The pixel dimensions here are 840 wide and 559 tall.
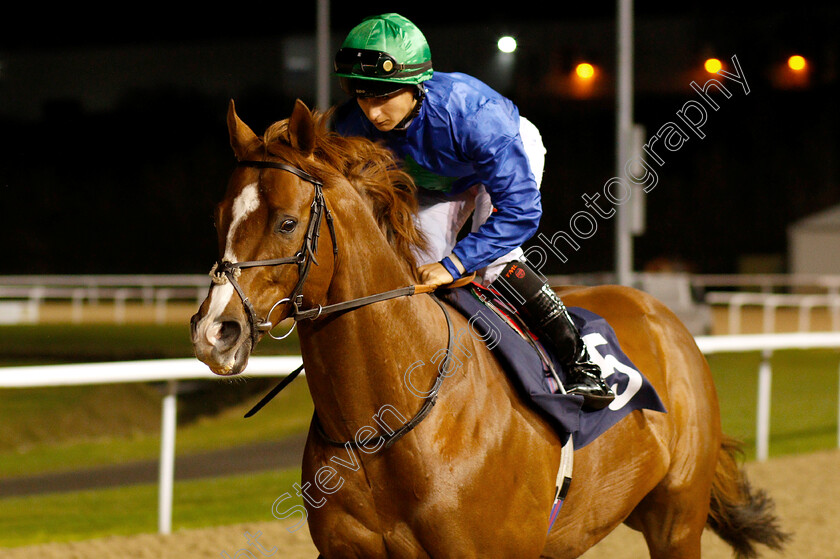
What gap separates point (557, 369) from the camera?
2.65 meters

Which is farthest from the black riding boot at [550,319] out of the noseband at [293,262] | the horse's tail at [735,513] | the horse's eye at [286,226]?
the horse's tail at [735,513]

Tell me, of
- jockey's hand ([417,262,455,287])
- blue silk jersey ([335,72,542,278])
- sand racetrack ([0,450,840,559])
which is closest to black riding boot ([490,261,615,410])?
blue silk jersey ([335,72,542,278])

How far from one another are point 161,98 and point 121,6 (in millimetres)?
14152

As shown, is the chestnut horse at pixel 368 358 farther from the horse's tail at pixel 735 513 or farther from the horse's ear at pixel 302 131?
the horse's tail at pixel 735 513

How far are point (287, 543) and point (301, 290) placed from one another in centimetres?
262

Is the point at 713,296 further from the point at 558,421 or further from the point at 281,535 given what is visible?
the point at 558,421

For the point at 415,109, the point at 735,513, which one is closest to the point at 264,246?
the point at 415,109

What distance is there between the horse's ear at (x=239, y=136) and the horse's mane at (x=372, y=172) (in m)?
0.04

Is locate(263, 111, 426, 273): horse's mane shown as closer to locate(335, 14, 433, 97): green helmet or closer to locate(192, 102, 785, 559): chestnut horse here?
locate(192, 102, 785, 559): chestnut horse

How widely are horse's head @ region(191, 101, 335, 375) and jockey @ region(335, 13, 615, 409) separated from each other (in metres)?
0.35

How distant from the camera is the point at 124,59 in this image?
2967 centimetres

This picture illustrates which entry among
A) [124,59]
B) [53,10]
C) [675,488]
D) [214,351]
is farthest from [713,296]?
[124,59]

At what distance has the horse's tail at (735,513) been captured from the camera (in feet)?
11.6

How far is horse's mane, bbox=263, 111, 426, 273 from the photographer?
216 centimetres
